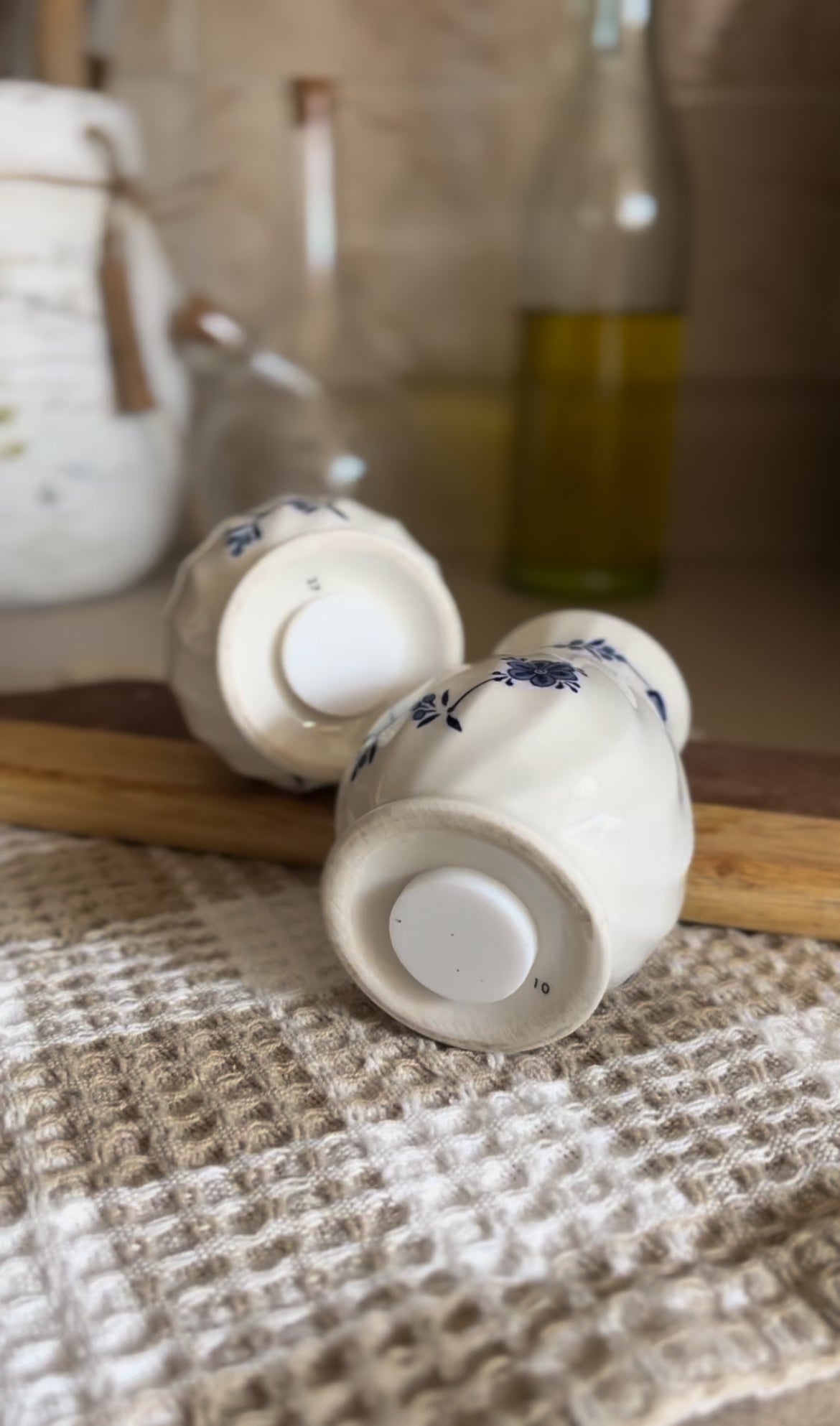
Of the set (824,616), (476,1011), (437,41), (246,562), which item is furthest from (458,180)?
(476,1011)

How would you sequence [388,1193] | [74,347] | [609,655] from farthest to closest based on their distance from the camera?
[74,347], [609,655], [388,1193]

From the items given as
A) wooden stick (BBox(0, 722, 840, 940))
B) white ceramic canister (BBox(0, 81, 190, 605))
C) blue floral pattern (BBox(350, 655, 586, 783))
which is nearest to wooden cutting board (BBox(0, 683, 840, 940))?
wooden stick (BBox(0, 722, 840, 940))

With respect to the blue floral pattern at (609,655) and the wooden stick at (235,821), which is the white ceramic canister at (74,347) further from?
the blue floral pattern at (609,655)

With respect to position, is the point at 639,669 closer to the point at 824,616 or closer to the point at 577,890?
the point at 577,890

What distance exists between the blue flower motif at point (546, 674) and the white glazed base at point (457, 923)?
2.1 inches

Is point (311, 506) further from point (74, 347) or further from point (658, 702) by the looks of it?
point (74, 347)

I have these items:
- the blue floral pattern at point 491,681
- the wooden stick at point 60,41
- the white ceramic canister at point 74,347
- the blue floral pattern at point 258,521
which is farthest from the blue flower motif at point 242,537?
the wooden stick at point 60,41

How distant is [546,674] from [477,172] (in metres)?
0.65

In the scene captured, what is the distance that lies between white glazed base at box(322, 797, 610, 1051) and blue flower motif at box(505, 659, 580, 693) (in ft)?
0.17

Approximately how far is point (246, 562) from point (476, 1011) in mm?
189

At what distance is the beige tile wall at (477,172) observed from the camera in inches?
33.8

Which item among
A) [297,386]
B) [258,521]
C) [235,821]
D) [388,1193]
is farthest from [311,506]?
[297,386]

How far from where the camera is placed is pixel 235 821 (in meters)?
0.48

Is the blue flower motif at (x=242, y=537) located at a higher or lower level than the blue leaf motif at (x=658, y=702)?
higher
